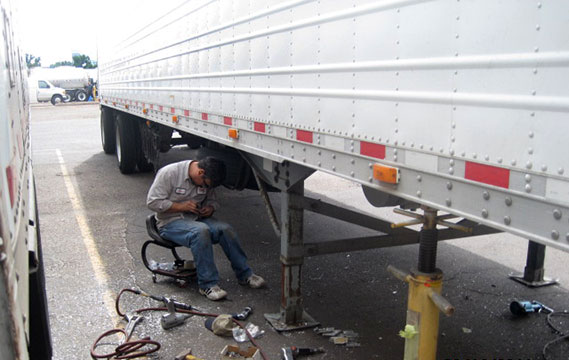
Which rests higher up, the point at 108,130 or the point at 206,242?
the point at 108,130

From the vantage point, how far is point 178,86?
5449 millimetres

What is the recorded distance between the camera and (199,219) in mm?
4734

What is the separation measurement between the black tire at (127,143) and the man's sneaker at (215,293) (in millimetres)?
5745

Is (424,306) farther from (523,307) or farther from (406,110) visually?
(523,307)

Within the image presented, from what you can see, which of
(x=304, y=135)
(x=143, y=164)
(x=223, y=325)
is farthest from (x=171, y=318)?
(x=143, y=164)

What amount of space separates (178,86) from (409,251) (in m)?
2.94

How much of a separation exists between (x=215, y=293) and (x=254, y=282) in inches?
15.0

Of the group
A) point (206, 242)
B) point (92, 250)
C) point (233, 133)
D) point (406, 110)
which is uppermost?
point (406, 110)

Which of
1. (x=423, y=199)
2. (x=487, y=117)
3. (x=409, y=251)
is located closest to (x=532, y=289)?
(x=409, y=251)

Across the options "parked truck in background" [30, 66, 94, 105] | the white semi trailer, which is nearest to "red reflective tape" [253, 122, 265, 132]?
the white semi trailer

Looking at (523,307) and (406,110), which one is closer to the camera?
(406,110)

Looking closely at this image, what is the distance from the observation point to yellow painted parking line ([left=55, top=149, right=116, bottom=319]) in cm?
433

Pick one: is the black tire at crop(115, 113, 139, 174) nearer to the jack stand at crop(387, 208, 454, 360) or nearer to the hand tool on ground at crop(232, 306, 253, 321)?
the hand tool on ground at crop(232, 306, 253, 321)

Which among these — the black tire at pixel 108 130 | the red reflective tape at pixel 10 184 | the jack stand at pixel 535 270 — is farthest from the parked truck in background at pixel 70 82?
the red reflective tape at pixel 10 184
